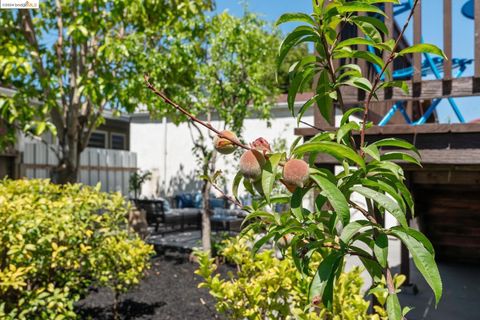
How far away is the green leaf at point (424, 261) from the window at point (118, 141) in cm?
1811

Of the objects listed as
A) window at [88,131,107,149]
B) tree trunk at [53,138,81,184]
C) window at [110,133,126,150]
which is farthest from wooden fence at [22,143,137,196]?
tree trunk at [53,138,81,184]

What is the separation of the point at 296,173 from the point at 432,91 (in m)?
2.18

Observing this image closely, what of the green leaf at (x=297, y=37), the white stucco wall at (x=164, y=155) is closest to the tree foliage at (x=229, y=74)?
the green leaf at (x=297, y=37)

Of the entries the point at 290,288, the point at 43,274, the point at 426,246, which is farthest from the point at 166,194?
the point at 426,246

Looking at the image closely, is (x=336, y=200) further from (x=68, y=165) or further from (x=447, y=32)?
(x=68, y=165)

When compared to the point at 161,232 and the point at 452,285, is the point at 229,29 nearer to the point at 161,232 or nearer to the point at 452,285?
the point at 452,285

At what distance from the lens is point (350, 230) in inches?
40.1

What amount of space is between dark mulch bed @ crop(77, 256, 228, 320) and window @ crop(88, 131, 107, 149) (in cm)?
1188

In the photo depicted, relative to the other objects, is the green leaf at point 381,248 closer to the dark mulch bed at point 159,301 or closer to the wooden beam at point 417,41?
the wooden beam at point 417,41

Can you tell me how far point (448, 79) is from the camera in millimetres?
2701

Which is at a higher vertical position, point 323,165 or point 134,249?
point 323,165

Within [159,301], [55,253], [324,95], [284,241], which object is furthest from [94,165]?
[324,95]

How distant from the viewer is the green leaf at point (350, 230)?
1007 mm

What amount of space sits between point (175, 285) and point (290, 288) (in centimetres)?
398
